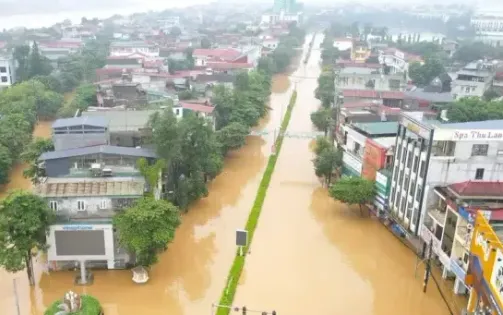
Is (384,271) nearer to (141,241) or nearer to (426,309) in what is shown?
(426,309)

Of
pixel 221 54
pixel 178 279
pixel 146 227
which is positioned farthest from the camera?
pixel 221 54

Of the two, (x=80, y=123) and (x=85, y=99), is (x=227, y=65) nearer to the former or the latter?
(x=85, y=99)

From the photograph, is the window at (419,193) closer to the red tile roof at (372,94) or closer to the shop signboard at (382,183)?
the shop signboard at (382,183)

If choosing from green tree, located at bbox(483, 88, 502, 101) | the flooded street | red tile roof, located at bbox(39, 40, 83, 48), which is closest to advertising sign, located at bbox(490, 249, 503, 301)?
the flooded street

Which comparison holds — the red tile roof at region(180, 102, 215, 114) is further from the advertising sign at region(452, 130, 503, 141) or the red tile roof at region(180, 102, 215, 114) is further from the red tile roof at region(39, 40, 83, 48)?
the red tile roof at region(39, 40, 83, 48)

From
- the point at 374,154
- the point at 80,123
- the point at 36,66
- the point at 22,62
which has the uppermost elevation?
the point at 80,123

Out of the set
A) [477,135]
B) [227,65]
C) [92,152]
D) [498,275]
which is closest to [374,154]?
[477,135]
